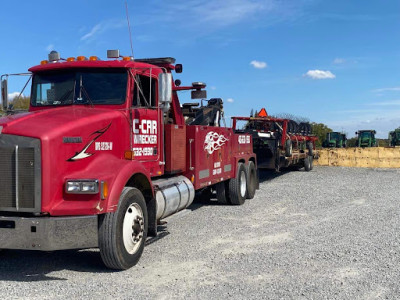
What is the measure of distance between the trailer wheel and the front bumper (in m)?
0.27

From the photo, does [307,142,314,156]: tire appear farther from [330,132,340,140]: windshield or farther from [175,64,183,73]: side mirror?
[330,132,340,140]: windshield

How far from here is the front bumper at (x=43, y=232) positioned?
4.73 meters

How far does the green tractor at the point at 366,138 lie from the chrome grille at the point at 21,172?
3979 centimetres

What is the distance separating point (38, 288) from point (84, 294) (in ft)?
1.99

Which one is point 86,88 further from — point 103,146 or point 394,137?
point 394,137

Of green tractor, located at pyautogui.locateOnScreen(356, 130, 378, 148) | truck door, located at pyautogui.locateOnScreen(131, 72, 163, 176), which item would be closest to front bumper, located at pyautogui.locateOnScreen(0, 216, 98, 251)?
truck door, located at pyautogui.locateOnScreen(131, 72, 163, 176)

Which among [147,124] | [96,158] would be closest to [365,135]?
[147,124]

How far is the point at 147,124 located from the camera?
6.67 metres

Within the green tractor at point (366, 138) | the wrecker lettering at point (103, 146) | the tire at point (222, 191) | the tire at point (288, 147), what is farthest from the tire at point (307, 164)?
the green tractor at point (366, 138)

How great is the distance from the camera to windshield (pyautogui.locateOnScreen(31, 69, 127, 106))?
20.6 feet

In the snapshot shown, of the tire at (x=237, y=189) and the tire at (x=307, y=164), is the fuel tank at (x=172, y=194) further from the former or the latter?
the tire at (x=307, y=164)

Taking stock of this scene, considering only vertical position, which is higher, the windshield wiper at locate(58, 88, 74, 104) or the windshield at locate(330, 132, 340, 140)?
the windshield at locate(330, 132, 340, 140)

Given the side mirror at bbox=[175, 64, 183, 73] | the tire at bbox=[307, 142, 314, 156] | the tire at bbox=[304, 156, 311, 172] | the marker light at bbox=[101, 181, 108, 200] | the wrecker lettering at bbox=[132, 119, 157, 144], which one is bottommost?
the tire at bbox=[304, 156, 311, 172]

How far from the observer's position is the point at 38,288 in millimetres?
4887
